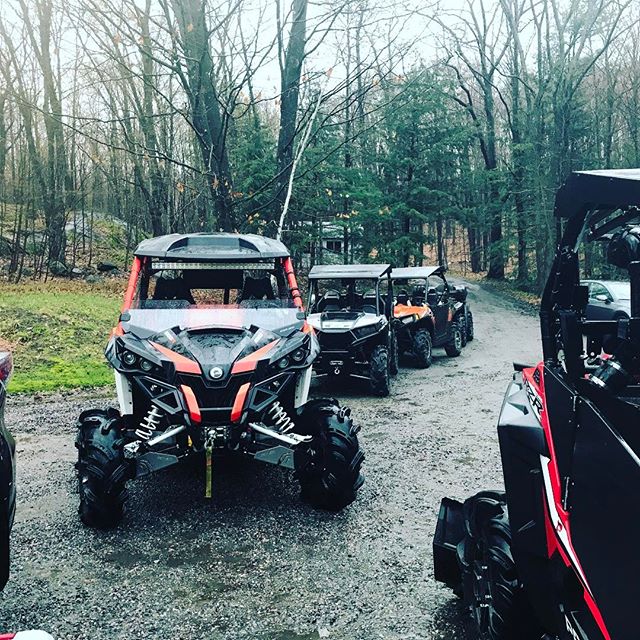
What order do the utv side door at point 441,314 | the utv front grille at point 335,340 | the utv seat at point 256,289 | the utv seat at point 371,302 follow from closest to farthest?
1. the utv seat at point 256,289
2. the utv front grille at point 335,340
3. the utv seat at point 371,302
4. the utv side door at point 441,314

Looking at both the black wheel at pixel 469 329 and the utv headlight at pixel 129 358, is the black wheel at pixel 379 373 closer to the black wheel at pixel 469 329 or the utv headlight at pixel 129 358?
the utv headlight at pixel 129 358

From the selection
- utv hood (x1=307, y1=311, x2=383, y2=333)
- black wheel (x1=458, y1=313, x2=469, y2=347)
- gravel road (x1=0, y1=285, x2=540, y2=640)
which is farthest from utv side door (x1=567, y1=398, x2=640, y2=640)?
black wheel (x1=458, y1=313, x2=469, y2=347)

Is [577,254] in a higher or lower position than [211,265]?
higher

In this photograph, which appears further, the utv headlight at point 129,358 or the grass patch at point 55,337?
the grass patch at point 55,337

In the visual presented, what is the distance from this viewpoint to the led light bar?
21.2 ft

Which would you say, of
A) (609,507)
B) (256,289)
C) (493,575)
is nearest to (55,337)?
(256,289)

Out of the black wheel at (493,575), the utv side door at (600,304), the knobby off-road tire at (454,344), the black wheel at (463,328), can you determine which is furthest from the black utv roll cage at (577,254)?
the utv side door at (600,304)

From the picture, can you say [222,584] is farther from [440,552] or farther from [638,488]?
[638,488]

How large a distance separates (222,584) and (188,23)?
9277 mm

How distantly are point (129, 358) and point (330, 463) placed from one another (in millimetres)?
1782

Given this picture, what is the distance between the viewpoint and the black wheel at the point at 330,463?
5262 millimetres

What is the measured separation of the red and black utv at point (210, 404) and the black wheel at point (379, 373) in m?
4.70

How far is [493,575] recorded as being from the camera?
317 centimetres

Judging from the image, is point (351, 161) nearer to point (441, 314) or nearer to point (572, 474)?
point (441, 314)
